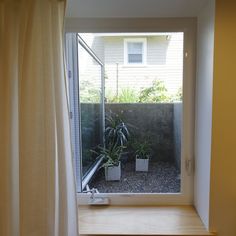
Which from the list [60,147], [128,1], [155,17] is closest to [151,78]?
[155,17]

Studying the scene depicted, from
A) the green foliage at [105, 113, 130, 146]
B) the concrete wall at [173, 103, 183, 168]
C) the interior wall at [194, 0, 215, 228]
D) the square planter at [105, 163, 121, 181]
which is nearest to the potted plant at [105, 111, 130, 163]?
the green foliage at [105, 113, 130, 146]

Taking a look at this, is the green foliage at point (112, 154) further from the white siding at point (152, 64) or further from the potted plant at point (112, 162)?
the white siding at point (152, 64)

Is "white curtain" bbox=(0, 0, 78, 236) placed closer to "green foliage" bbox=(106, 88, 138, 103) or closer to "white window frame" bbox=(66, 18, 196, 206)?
"white window frame" bbox=(66, 18, 196, 206)

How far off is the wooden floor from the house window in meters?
1.03

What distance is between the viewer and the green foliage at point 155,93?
172 centimetres

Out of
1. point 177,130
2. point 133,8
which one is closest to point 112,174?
point 177,130

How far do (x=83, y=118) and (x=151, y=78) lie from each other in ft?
1.94

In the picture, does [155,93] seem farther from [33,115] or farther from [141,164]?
[33,115]

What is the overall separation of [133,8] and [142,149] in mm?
966

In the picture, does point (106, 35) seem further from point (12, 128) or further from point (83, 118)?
point (12, 128)

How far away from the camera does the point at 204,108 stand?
1421 millimetres

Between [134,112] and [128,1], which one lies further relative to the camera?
[134,112]

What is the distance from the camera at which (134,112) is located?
1760 millimetres

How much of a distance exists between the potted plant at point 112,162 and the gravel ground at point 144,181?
31 millimetres
